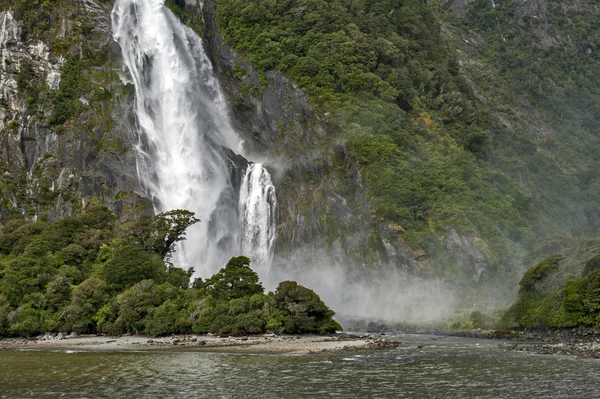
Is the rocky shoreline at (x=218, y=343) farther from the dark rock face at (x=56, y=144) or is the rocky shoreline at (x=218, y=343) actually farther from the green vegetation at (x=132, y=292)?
the dark rock face at (x=56, y=144)

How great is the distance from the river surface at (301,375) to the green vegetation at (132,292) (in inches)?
486

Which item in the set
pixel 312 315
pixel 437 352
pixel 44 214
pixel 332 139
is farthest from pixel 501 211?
pixel 44 214

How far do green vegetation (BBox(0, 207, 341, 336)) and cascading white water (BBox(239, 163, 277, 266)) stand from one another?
14.8m

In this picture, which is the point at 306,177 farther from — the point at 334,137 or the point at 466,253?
the point at 466,253

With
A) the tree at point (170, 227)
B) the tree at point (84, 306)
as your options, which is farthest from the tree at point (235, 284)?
the tree at point (170, 227)

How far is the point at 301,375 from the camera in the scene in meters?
30.4

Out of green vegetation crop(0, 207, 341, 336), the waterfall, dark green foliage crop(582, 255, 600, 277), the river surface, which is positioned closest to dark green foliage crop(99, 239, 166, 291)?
green vegetation crop(0, 207, 341, 336)

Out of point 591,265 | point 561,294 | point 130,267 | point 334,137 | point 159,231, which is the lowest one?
point 561,294

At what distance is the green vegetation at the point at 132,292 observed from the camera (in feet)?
176

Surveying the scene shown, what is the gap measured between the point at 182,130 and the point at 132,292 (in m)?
43.4

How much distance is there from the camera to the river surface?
1021 inches

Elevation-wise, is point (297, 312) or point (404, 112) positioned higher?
point (404, 112)

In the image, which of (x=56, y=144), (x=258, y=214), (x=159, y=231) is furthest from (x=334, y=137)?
(x=56, y=144)

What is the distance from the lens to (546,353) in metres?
38.8
